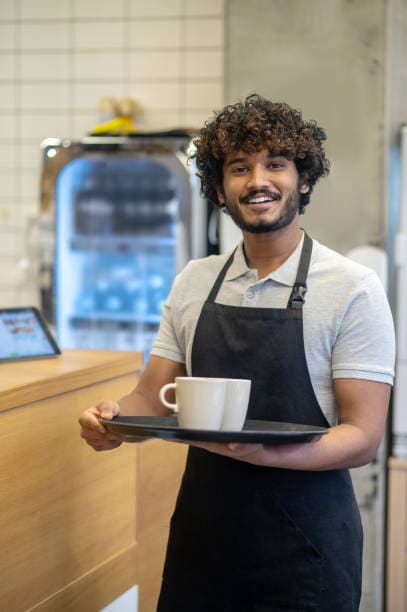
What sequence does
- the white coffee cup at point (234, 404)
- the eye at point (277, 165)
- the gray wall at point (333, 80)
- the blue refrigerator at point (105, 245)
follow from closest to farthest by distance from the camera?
the white coffee cup at point (234, 404), the eye at point (277, 165), the gray wall at point (333, 80), the blue refrigerator at point (105, 245)

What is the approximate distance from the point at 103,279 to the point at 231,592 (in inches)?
98.4

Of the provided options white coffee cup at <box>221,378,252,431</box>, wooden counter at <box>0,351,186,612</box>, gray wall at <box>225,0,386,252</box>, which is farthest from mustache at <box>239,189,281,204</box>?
gray wall at <box>225,0,386,252</box>

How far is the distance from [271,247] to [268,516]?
0.49 m

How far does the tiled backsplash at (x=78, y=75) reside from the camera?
411cm

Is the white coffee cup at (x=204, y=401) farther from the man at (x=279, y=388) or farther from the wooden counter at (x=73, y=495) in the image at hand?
the wooden counter at (x=73, y=495)

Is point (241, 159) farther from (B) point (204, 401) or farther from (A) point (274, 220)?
(B) point (204, 401)

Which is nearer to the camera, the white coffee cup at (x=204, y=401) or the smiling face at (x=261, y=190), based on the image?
the white coffee cup at (x=204, y=401)

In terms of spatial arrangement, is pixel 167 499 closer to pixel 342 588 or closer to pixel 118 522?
pixel 118 522

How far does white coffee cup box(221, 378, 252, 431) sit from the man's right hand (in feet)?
0.73

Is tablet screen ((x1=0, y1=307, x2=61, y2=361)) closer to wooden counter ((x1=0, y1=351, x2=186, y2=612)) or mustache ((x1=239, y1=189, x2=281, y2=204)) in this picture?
wooden counter ((x1=0, y1=351, x2=186, y2=612))

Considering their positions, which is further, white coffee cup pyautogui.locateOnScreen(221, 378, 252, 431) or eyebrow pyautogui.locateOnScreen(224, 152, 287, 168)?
eyebrow pyautogui.locateOnScreen(224, 152, 287, 168)

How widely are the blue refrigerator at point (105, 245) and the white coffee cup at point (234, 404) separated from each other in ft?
7.76

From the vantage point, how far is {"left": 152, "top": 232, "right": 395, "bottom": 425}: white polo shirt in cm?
152

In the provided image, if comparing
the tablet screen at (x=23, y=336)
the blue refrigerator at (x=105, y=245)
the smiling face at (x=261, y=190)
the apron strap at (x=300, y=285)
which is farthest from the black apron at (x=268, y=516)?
the blue refrigerator at (x=105, y=245)
